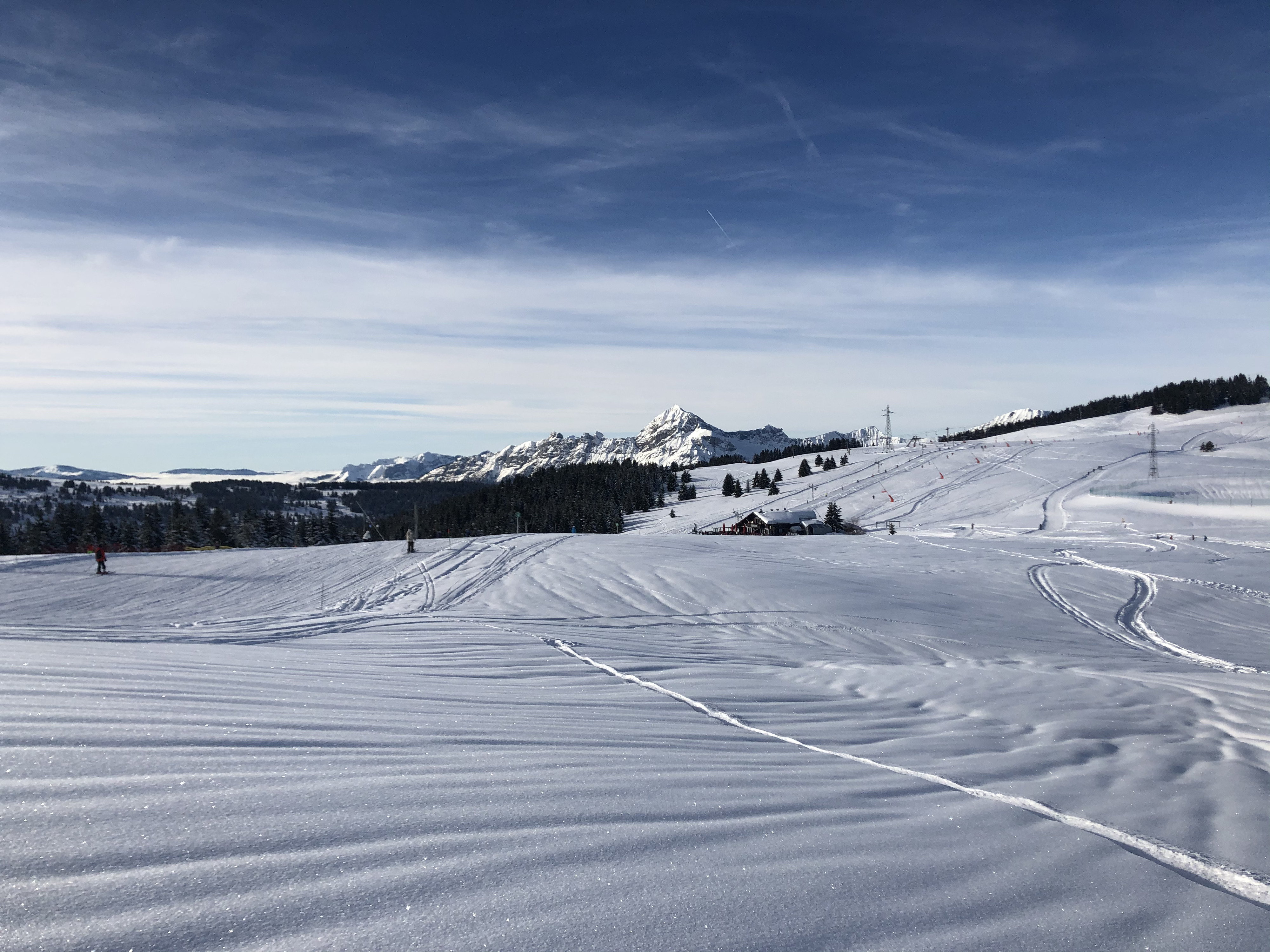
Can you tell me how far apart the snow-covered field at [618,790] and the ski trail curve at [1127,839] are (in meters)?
0.02

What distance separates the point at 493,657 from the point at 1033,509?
50666 mm

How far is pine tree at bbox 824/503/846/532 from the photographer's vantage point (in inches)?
1987

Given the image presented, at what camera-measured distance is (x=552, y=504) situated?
298ft

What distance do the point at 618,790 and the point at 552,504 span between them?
289ft

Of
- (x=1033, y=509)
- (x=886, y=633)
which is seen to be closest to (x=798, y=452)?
(x=1033, y=509)

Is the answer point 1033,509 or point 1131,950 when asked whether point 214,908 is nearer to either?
point 1131,950

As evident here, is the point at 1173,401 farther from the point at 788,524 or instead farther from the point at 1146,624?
the point at 1146,624

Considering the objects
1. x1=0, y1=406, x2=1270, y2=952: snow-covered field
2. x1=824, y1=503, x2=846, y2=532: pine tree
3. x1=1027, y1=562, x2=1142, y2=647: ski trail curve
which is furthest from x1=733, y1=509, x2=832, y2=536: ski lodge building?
x1=0, y1=406, x2=1270, y2=952: snow-covered field

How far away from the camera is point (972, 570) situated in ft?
74.5

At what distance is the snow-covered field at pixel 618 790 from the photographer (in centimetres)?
222

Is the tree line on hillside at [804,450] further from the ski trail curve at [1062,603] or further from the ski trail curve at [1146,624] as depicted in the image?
the ski trail curve at [1146,624]

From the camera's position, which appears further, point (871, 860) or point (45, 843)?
point (871, 860)

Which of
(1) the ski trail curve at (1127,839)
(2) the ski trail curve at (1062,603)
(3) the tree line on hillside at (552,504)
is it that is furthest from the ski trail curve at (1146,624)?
(3) the tree line on hillside at (552,504)

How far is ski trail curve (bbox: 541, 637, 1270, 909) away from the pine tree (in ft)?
152
